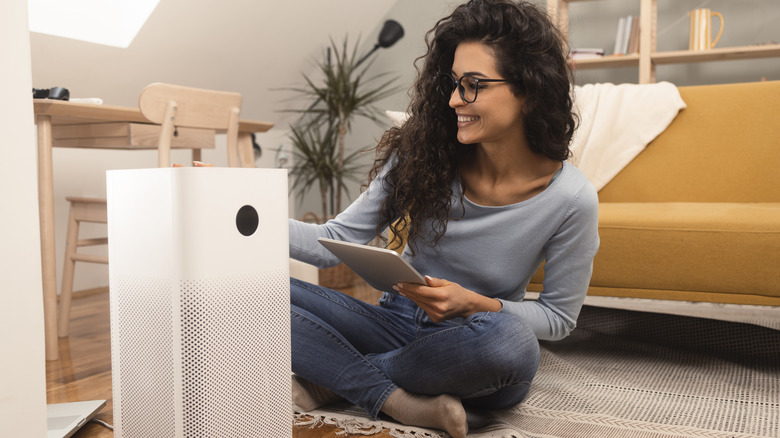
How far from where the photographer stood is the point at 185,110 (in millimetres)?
2100

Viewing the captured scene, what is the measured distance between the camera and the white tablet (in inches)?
40.5

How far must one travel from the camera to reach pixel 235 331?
91cm

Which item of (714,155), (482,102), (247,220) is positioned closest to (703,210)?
(714,155)

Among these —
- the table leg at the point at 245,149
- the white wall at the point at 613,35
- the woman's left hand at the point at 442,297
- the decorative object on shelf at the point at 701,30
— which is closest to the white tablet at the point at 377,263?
the woman's left hand at the point at 442,297

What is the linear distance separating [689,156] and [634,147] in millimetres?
177

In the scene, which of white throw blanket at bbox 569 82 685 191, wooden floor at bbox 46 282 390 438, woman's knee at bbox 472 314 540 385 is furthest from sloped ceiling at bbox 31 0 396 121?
woman's knee at bbox 472 314 540 385

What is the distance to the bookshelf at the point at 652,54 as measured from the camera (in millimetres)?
3270

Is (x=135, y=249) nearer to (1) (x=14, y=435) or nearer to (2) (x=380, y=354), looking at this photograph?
(1) (x=14, y=435)

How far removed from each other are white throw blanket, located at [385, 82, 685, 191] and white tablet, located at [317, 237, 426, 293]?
1119 millimetres

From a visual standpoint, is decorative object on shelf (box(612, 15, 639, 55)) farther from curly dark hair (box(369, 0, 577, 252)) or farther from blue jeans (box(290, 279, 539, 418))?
blue jeans (box(290, 279, 539, 418))

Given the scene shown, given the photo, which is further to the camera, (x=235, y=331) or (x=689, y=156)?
(x=689, y=156)

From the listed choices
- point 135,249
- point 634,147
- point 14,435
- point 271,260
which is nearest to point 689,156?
point 634,147

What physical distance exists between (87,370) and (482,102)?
1.22 meters

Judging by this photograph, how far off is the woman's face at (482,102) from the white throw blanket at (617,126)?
968 mm
